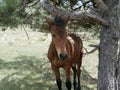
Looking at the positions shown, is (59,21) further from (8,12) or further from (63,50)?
(8,12)

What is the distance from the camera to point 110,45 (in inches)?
162

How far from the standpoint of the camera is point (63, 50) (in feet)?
13.5

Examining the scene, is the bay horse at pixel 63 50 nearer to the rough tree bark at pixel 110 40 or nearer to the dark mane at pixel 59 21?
the dark mane at pixel 59 21

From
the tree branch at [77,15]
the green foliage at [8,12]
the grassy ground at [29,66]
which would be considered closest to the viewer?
the tree branch at [77,15]

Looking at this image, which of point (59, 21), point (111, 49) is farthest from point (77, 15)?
point (111, 49)

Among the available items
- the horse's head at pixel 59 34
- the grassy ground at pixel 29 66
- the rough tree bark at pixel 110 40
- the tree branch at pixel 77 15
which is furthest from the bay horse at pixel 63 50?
the grassy ground at pixel 29 66

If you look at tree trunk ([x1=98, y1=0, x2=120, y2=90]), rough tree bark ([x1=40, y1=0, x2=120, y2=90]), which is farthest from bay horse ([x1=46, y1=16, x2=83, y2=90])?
tree trunk ([x1=98, y1=0, x2=120, y2=90])

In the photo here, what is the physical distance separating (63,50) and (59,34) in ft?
0.80

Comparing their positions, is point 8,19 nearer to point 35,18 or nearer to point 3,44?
point 35,18

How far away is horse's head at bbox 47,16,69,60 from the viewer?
4121 mm

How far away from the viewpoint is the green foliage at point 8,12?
440 centimetres

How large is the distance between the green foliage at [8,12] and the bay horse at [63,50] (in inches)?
25.3

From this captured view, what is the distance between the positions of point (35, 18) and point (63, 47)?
4.26 feet

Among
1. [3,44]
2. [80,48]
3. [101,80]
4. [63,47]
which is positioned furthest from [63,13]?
[3,44]
